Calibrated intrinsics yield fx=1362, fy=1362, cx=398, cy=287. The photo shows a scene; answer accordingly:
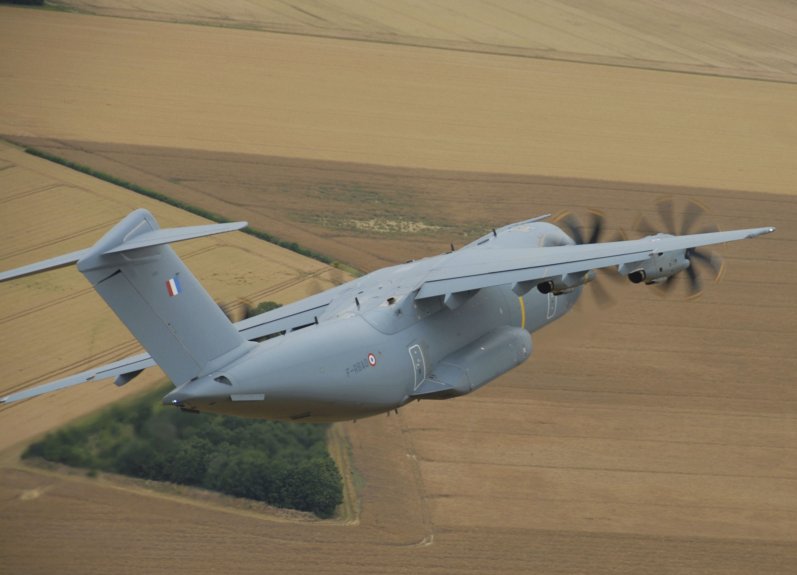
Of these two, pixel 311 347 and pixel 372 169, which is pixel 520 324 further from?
pixel 372 169

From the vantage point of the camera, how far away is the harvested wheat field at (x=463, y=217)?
130 feet

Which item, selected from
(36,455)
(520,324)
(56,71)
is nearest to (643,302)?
(520,324)

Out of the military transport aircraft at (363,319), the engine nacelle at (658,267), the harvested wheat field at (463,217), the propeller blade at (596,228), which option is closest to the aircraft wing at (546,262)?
the military transport aircraft at (363,319)

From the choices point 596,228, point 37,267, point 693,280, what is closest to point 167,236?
point 37,267

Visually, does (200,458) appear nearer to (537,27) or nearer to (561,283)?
(561,283)

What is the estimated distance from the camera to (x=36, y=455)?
133ft

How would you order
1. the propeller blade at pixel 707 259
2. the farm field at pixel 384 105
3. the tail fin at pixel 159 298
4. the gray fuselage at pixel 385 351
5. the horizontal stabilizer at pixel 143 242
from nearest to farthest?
the horizontal stabilizer at pixel 143 242 < the tail fin at pixel 159 298 < the gray fuselage at pixel 385 351 < the propeller blade at pixel 707 259 < the farm field at pixel 384 105

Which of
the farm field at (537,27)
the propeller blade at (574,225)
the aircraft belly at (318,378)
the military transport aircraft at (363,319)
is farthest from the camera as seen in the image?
the farm field at (537,27)

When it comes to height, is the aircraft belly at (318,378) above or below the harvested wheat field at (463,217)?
above

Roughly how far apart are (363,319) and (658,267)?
7819 mm

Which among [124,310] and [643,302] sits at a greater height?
[124,310]

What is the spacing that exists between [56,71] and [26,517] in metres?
43.6

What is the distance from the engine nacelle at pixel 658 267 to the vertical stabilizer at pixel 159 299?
10.4 m

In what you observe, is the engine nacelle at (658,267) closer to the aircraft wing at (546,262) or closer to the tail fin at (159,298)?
the aircraft wing at (546,262)
